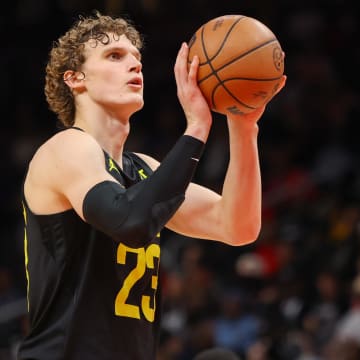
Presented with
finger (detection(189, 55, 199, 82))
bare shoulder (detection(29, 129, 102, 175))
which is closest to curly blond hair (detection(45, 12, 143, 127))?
bare shoulder (detection(29, 129, 102, 175))

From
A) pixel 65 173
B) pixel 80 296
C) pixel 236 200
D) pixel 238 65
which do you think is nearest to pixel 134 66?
pixel 238 65

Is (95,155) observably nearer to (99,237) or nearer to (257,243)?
(99,237)

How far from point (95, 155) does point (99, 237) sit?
379 mm

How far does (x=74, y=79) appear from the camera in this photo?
14.0ft

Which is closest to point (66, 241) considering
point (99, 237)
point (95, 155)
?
point (99, 237)

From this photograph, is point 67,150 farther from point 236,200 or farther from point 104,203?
point 236,200

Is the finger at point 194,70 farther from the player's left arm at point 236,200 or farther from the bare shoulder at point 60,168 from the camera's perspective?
the bare shoulder at point 60,168

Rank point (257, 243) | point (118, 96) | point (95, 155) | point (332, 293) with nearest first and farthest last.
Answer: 1. point (95, 155)
2. point (118, 96)
3. point (332, 293)
4. point (257, 243)

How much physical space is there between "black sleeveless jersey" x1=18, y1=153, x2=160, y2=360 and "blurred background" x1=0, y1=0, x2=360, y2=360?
360 cm

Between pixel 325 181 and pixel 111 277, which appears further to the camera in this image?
pixel 325 181

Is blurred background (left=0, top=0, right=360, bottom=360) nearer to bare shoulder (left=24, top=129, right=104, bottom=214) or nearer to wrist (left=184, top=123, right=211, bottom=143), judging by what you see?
bare shoulder (left=24, top=129, right=104, bottom=214)

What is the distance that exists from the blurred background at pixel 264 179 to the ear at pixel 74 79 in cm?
365

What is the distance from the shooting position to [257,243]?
10188 mm

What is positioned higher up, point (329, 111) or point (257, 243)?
point (329, 111)
